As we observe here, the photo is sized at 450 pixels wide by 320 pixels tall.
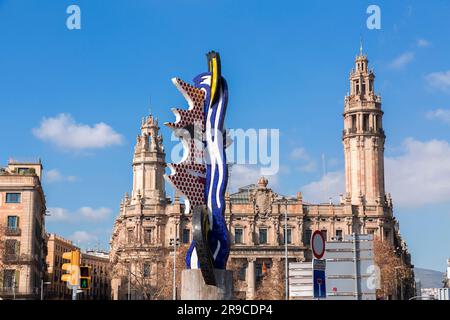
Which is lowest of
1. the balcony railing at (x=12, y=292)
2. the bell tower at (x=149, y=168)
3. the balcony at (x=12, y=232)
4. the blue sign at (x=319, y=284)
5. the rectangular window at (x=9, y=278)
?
the blue sign at (x=319, y=284)

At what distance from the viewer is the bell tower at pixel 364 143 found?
455 feet

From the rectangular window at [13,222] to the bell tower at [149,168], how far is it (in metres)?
42.8

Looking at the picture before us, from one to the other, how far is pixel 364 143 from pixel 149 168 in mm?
Result: 37502

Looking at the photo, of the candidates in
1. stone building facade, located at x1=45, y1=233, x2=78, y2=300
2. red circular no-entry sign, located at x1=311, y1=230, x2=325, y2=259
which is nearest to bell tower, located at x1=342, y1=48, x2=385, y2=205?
stone building facade, located at x1=45, y1=233, x2=78, y2=300

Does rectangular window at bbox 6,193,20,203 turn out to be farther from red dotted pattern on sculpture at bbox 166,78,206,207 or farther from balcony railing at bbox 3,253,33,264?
red dotted pattern on sculpture at bbox 166,78,206,207

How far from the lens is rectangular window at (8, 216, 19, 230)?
9644 cm

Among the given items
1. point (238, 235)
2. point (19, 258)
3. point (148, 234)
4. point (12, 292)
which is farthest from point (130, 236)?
point (12, 292)

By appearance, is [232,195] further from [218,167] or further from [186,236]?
[218,167]

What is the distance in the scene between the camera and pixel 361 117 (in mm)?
141500

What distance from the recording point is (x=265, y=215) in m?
137

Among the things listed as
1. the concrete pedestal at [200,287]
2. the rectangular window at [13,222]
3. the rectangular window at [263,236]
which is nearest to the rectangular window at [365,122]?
the rectangular window at [263,236]

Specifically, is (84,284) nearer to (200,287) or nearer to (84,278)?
(84,278)

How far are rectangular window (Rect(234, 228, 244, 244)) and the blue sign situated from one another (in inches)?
4288

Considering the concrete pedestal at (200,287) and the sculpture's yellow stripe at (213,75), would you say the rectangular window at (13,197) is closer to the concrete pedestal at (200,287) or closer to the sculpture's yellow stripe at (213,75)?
the sculpture's yellow stripe at (213,75)
